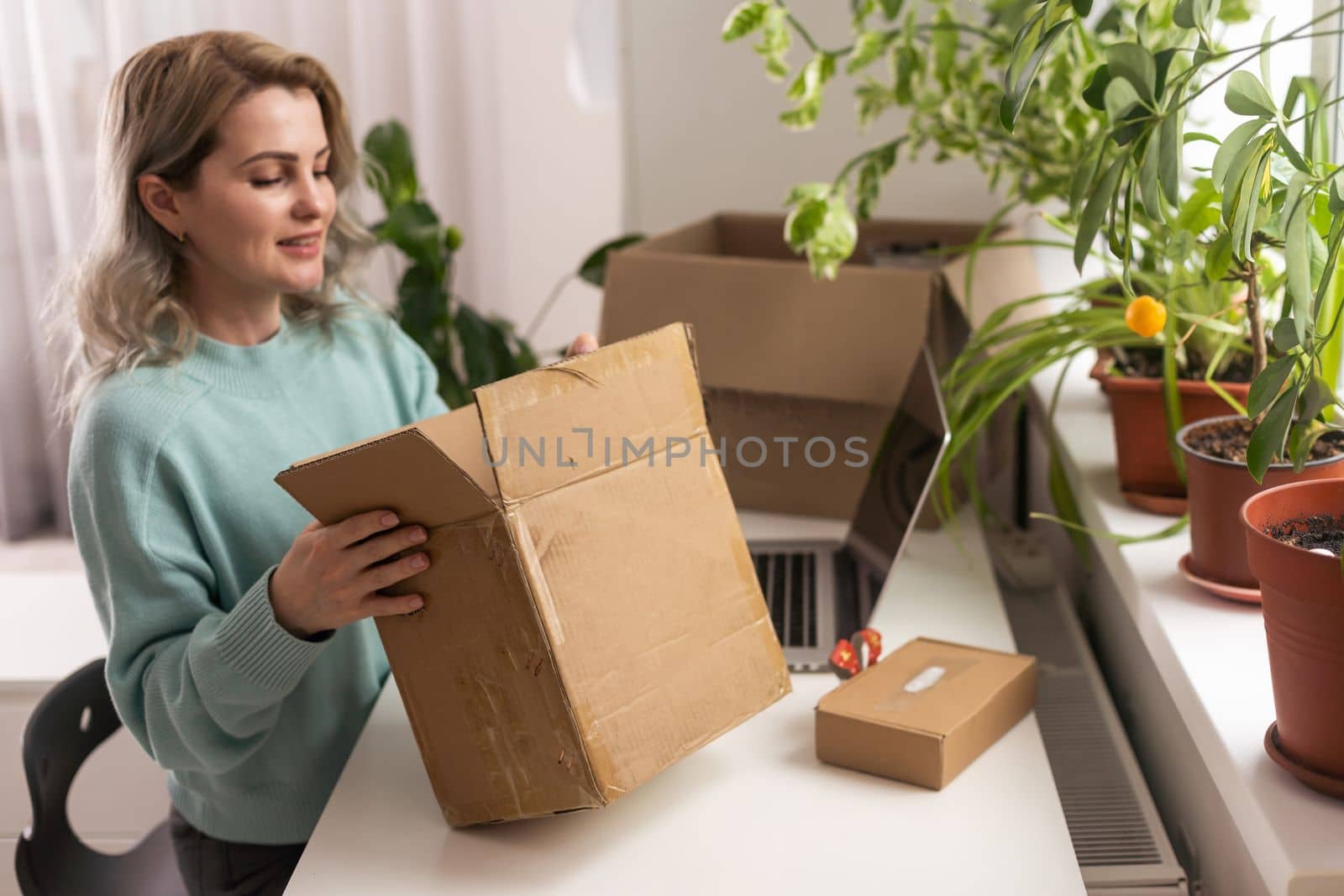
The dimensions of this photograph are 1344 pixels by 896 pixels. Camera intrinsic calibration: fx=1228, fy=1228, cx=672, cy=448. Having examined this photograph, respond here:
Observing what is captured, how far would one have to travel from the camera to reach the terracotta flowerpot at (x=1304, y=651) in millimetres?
753

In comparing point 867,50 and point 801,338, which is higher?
point 867,50

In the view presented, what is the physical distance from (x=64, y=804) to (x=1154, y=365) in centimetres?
128

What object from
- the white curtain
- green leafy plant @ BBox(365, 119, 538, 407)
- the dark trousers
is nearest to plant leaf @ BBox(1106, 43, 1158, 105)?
the dark trousers

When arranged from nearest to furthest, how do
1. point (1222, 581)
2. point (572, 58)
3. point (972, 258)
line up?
point (1222, 581)
point (972, 258)
point (572, 58)

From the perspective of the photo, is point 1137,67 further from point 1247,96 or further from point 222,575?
point 222,575

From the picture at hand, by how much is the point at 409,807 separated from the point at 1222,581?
735mm

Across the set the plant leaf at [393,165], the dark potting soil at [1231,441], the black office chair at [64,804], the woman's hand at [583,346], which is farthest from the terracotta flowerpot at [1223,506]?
the plant leaf at [393,165]

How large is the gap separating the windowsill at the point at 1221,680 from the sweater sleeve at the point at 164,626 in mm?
740

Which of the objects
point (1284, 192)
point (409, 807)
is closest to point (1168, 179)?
point (1284, 192)

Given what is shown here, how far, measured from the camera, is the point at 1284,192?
2.86 feet

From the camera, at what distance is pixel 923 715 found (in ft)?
3.42

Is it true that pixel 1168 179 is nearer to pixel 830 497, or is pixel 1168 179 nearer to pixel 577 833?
pixel 577 833

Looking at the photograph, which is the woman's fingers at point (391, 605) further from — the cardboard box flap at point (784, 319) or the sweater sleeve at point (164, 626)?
the cardboard box flap at point (784, 319)

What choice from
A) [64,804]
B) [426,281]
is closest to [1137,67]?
[64,804]
